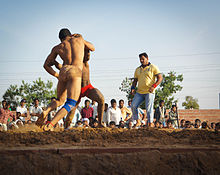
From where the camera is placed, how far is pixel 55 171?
2264 millimetres

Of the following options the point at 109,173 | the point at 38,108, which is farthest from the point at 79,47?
Result: the point at 38,108

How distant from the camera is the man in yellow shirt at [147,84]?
6523 millimetres

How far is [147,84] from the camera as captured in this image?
21.5ft

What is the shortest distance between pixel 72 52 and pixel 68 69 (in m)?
0.35

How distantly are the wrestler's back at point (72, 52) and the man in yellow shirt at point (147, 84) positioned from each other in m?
2.60

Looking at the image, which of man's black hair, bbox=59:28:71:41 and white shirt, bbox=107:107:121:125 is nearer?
man's black hair, bbox=59:28:71:41

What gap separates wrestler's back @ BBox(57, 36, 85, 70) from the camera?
4.43m

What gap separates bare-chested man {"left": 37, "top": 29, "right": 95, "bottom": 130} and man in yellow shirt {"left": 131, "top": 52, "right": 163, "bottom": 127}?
2350mm

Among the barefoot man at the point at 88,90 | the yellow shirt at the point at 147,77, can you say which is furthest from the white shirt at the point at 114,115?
the barefoot man at the point at 88,90

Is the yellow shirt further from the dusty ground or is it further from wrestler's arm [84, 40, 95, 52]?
the dusty ground

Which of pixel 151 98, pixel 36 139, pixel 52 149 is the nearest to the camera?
pixel 52 149

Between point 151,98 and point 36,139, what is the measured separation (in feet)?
13.4

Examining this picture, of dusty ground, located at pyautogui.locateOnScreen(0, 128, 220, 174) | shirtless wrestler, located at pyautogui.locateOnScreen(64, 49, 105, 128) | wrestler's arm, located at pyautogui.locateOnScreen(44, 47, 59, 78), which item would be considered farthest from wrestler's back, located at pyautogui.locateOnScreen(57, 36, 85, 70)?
dusty ground, located at pyautogui.locateOnScreen(0, 128, 220, 174)

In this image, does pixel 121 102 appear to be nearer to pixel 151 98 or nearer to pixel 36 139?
pixel 151 98
